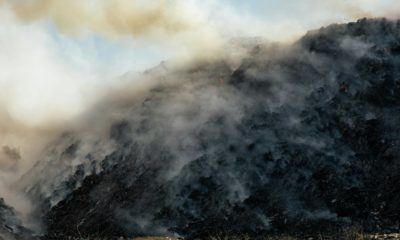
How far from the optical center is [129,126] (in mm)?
39406

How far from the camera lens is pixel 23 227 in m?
34.8

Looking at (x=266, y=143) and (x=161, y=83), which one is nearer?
(x=266, y=143)

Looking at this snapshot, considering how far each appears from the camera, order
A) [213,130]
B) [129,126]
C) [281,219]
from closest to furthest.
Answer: [281,219] < [213,130] < [129,126]

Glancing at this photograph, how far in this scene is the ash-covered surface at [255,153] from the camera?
32.3 meters

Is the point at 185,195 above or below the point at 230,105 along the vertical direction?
below

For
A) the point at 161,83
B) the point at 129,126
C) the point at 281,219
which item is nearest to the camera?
the point at 281,219

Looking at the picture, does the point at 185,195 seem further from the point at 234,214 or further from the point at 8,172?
the point at 8,172

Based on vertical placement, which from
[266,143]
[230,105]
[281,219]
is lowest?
[281,219]

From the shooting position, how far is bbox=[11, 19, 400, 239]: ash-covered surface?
32.3 m

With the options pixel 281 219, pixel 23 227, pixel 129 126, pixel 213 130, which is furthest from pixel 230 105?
pixel 23 227

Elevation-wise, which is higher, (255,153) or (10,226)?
(255,153)

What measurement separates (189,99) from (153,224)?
9794 millimetres

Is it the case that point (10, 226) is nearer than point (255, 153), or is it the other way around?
point (10, 226)

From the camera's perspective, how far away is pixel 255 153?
3512 centimetres
